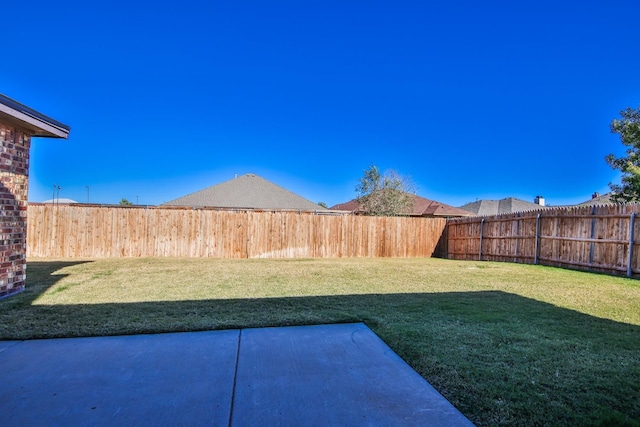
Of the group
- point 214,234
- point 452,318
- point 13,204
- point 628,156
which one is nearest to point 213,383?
point 452,318

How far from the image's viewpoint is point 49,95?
14.1 m

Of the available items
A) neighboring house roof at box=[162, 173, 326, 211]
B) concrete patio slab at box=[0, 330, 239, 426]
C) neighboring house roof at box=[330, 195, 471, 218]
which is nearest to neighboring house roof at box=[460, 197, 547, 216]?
neighboring house roof at box=[330, 195, 471, 218]

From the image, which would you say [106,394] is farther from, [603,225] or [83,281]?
[603,225]

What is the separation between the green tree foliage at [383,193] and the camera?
76.8 feet

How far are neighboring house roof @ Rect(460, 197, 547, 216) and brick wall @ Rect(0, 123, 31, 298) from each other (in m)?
29.6

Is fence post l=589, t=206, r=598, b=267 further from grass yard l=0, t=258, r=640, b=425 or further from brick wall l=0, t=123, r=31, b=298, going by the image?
brick wall l=0, t=123, r=31, b=298

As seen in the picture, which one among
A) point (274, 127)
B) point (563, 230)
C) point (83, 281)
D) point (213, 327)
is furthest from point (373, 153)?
point (213, 327)

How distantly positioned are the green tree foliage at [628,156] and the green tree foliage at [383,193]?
11.2 metres

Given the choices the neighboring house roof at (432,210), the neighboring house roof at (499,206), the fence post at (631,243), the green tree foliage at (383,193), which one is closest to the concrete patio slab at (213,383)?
the fence post at (631,243)

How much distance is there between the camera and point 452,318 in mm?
3895

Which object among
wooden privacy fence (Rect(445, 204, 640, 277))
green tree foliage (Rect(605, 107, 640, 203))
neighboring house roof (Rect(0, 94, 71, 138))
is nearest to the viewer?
neighboring house roof (Rect(0, 94, 71, 138))

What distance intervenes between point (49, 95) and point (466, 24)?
17261 millimetres

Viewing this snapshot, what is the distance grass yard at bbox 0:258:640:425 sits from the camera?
82.2 inches

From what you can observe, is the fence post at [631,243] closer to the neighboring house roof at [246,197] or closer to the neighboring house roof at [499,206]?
the neighboring house roof at [246,197]
